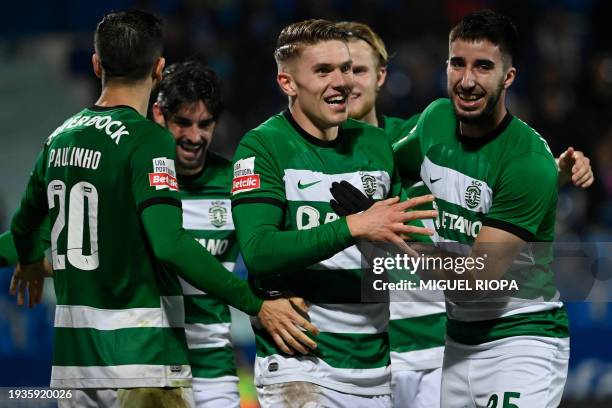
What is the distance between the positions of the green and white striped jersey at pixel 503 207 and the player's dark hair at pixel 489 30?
343 millimetres

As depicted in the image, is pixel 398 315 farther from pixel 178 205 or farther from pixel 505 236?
pixel 178 205

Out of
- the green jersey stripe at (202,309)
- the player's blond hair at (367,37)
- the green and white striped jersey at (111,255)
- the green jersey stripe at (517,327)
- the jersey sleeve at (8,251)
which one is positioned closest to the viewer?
the green and white striped jersey at (111,255)

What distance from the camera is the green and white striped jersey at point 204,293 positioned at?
548cm

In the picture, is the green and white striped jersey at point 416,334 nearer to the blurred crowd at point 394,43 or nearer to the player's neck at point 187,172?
the player's neck at point 187,172

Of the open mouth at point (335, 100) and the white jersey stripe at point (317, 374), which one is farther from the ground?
the open mouth at point (335, 100)

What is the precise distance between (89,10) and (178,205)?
413 inches

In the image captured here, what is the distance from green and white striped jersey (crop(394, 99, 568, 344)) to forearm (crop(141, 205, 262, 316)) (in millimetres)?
1256

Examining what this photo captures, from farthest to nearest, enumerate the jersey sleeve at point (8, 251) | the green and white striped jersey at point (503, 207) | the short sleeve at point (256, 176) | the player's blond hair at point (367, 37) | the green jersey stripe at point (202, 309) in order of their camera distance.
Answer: the player's blond hair at point (367, 37) → the green jersey stripe at point (202, 309) → the jersey sleeve at point (8, 251) → the green and white striped jersey at point (503, 207) → the short sleeve at point (256, 176)

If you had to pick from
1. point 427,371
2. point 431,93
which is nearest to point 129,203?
point 427,371

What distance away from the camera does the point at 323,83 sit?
4484 millimetres

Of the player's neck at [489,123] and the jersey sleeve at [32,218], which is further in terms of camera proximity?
the player's neck at [489,123]

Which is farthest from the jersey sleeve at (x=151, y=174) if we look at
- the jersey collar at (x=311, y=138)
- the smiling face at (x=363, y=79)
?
the smiling face at (x=363, y=79)

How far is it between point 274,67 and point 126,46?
8.64 metres

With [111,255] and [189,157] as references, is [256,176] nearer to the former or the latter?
[111,255]
